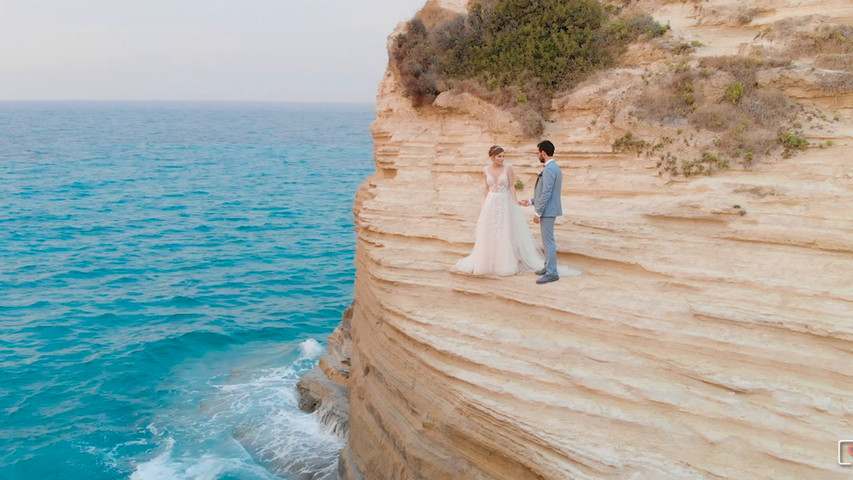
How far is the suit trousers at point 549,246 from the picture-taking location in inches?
324

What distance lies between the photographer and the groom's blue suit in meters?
8.16

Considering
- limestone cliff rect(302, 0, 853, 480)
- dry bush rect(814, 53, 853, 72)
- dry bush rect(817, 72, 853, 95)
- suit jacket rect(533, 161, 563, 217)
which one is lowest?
limestone cliff rect(302, 0, 853, 480)

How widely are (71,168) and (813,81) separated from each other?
49086mm

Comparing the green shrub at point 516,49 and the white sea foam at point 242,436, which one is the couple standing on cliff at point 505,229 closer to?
the green shrub at point 516,49

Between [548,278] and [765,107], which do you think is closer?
[548,278]

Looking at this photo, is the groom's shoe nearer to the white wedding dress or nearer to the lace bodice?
the white wedding dress

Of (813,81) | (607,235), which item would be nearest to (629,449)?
(607,235)

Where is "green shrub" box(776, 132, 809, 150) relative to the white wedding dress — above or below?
above

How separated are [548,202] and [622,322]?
6.18 ft

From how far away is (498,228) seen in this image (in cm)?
855

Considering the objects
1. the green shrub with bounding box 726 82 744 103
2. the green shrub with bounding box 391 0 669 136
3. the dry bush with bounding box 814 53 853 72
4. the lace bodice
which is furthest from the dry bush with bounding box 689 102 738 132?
the lace bodice

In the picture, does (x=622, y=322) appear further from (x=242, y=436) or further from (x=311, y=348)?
(x=311, y=348)

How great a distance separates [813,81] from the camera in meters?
10.6

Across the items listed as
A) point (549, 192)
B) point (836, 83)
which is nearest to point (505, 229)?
point (549, 192)
